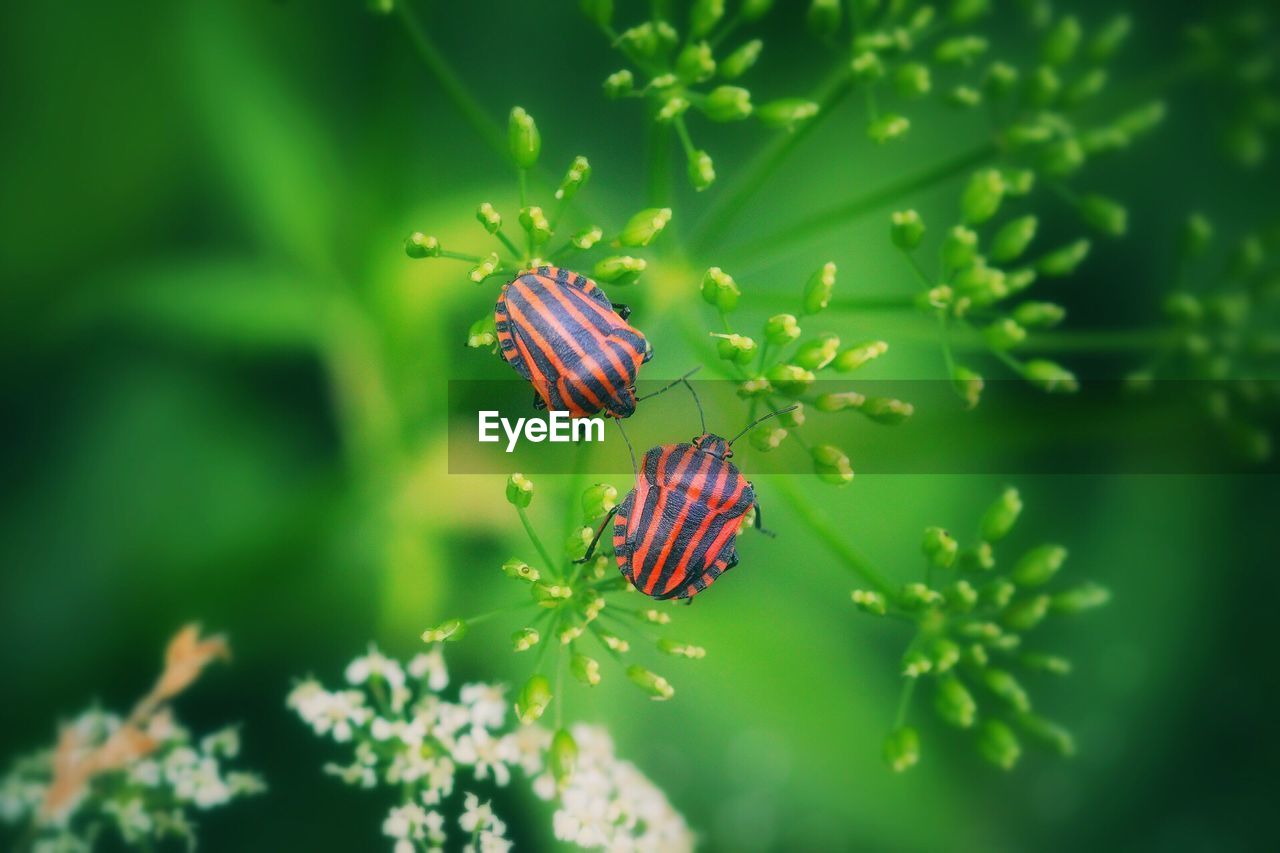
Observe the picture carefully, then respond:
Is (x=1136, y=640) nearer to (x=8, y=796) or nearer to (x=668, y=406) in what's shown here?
(x=668, y=406)

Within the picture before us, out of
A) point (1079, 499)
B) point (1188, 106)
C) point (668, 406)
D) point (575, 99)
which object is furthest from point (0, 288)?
point (1188, 106)

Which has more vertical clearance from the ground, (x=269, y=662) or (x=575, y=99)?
(x=575, y=99)

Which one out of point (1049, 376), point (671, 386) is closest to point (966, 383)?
point (1049, 376)

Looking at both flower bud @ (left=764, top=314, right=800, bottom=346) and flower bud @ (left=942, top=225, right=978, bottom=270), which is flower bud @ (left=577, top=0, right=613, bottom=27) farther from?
flower bud @ (left=942, top=225, right=978, bottom=270)

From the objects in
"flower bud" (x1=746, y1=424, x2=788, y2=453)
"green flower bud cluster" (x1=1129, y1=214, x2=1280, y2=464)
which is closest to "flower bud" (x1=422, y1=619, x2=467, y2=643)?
"flower bud" (x1=746, y1=424, x2=788, y2=453)

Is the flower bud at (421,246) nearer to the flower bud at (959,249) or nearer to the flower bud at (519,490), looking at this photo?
the flower bud at (519,490)

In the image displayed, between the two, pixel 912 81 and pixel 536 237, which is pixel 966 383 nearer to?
pixel 912 81

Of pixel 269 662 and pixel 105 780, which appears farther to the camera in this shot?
pixel 269 662
